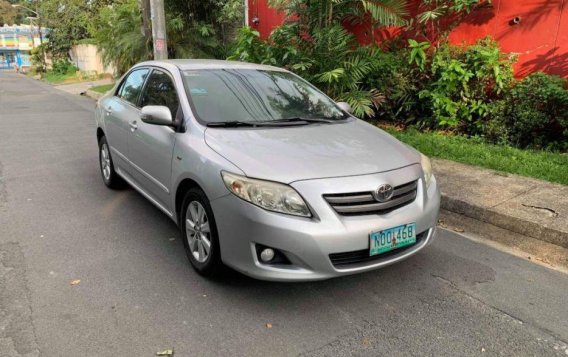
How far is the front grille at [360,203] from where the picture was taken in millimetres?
2836

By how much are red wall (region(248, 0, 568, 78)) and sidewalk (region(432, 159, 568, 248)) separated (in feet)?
7.24

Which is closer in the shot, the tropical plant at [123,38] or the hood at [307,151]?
the hood at [307,151]

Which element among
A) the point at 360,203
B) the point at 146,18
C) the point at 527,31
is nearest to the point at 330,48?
the point at 527,31

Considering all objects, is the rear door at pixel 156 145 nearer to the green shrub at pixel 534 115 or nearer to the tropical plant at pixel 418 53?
the tropical plant at pixel 418 53

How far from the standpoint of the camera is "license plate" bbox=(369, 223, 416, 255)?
9.45 feet

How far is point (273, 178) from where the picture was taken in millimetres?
2838

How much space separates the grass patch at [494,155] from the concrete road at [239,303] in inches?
72.2

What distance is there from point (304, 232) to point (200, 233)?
94 cm

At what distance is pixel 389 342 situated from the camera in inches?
107

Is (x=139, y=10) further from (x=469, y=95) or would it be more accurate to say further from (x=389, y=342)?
(x=389, y=342)

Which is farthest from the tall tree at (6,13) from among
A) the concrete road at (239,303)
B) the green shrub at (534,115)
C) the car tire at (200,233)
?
the car tire at (200,233)


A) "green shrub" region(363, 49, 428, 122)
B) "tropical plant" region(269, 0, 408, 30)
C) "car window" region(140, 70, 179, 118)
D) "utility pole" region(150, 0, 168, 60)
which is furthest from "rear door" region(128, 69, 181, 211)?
"utility pole" region(150, 0, 168, 60)

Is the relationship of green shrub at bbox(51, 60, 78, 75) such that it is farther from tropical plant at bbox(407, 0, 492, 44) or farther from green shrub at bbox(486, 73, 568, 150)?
green shrub at bbox(486, 73, 568, 150)

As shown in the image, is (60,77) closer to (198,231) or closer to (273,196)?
(198,231)
